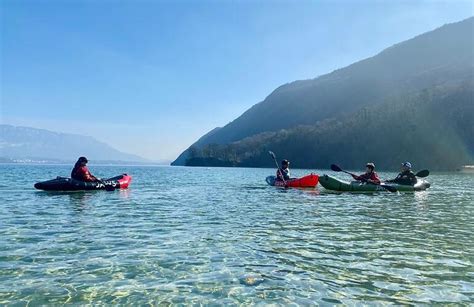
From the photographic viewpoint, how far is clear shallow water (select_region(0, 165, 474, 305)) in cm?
819

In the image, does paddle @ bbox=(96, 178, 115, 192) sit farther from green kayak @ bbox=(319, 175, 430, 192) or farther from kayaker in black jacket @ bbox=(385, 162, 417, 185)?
kayaker in black jacket @ bbox=(385, 162, 417, 185)

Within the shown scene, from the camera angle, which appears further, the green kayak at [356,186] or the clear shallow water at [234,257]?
the green kayak at [356,186]

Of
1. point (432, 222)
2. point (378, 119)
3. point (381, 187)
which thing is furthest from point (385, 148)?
point (432, 222)

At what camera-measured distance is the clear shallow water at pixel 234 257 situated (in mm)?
8188

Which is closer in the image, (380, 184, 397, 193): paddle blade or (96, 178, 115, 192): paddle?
(380, 184, 397, 193): paddle blade

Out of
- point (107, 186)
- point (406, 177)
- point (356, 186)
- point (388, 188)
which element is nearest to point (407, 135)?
point (406, 177)

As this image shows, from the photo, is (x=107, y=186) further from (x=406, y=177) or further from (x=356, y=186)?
(x=406, y=177)

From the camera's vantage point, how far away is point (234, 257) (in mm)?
10992

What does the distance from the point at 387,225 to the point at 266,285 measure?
10037mm

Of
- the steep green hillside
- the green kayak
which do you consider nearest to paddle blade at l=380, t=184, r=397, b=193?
the green kayak

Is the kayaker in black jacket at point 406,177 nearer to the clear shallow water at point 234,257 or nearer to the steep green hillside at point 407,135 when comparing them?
the clear shallow water at point 234,257

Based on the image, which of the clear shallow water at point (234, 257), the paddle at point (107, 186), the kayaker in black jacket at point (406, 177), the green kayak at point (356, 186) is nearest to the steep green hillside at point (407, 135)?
the kayaker in black jacket at point (406, 177)

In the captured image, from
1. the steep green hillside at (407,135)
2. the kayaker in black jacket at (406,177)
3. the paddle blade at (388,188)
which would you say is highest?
the steep green hillside at (407,135)

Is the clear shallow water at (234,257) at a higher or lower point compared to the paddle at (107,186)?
lower
